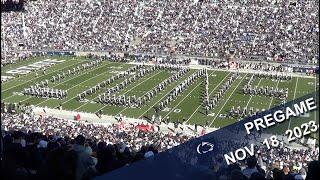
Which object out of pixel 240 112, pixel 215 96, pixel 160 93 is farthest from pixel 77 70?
pixel 240 112

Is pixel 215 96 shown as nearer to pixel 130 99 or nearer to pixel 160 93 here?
pixel 160 93

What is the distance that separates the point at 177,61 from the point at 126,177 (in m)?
29.6

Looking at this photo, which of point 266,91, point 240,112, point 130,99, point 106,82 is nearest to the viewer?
point 240,112

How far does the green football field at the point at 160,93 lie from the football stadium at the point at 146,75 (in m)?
0.05

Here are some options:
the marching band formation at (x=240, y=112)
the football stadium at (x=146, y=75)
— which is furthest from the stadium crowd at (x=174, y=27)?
the marching band formation at (x=240, y=112)

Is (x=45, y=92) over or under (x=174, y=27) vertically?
under

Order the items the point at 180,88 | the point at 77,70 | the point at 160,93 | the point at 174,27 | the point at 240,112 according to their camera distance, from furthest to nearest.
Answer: the point at 174,27 → the point at 77,70 → the point at 180,88 → the point at 160,93 → the point at 240,112

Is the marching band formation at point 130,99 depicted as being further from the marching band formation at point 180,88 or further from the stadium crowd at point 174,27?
the stadium crowd at point 174,27

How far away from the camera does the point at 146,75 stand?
1228 inches

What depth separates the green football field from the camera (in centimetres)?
2370

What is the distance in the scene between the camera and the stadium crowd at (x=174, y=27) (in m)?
37.5

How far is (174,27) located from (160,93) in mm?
16553

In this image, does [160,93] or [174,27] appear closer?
[160,93]

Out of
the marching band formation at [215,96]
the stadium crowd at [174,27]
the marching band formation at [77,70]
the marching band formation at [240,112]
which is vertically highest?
the stadium crowd at [174,27]
